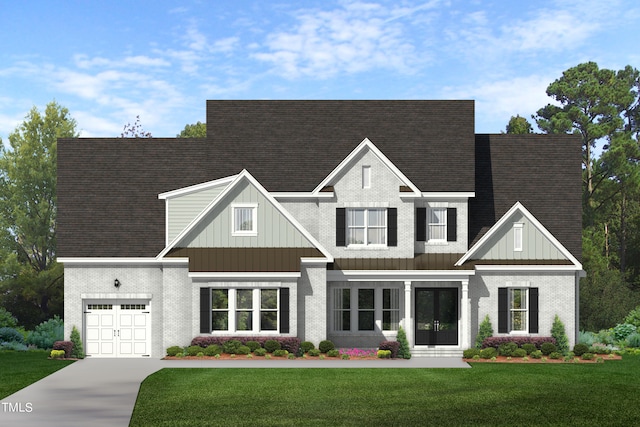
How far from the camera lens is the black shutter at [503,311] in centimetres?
3553

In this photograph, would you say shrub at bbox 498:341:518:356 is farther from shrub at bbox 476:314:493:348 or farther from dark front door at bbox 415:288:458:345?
dark front door at bbox 415:288:458:345

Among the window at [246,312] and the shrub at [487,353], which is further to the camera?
Result: the window at [246,312]

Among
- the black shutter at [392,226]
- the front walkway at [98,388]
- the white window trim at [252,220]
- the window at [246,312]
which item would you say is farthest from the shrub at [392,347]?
the white window trim at [252,220]

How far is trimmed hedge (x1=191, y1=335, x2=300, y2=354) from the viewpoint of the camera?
109 ft

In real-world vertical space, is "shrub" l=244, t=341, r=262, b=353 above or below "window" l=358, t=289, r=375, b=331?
below

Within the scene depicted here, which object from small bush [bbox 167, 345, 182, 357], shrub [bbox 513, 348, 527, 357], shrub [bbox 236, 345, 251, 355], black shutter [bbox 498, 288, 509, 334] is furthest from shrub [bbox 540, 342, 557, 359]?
small bush [bbox 167, 345, 182, 357]

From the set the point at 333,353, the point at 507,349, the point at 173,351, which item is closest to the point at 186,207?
the point at 173,351

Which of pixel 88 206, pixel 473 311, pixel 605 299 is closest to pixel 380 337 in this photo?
pixel 473 311

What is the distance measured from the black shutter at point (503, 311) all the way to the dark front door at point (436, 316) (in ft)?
6.02

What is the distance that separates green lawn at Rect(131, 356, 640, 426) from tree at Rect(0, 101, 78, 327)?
1238 inches

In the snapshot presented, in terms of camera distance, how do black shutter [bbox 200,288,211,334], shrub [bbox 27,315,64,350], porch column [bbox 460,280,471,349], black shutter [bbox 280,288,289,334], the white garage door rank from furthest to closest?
1. shrub [bbox 27,315,64,350]
2. the white garage door
3. porch column [bbox 460,280,471,349]
4. black shutter [bbox 200,288,211,334]
5. black shutter [bbox 280,288,289,334]

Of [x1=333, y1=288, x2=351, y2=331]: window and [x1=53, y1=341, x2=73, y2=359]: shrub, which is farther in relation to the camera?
[x1=333, y1=288, x2=351, y2=331]: window

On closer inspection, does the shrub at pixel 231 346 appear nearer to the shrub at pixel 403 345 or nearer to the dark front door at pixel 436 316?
the shrub at pixel 403 345

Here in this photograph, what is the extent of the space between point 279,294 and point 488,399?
12.0 m
